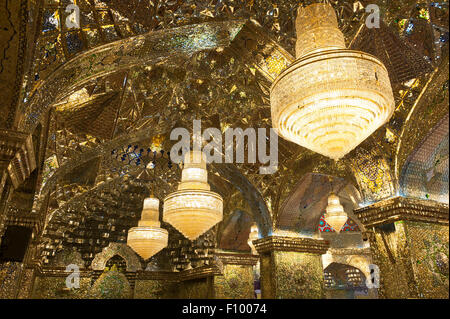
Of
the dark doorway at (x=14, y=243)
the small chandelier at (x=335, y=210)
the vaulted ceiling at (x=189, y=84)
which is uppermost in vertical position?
the vaulted ceiling at (x=189, y=84)

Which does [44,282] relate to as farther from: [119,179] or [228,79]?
[228,79]

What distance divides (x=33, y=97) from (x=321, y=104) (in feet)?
7.12

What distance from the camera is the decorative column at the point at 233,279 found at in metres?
7.37

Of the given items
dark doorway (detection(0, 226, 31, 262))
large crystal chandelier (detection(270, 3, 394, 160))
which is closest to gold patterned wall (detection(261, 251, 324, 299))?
dark doorway (detection(0, 226, 31, 262))

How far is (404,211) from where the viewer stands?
3693mm

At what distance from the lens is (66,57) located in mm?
3006

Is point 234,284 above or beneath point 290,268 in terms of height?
beneath

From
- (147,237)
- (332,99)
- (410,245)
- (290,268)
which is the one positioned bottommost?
(290,268)

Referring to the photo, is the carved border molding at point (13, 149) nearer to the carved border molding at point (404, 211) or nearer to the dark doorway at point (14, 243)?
the dark doorway at point (14, 243)

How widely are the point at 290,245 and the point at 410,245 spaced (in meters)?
2.36

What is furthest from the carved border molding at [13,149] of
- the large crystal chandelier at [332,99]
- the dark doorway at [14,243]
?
the dark doorway at [14,243]

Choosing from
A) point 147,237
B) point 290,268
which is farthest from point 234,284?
point 147,237

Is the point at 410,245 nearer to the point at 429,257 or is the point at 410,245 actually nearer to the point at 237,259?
the point at 429,257

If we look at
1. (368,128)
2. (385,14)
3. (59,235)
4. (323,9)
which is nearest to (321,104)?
(368,128)
